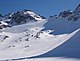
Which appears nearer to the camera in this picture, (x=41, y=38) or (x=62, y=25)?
(x=41, y=38)

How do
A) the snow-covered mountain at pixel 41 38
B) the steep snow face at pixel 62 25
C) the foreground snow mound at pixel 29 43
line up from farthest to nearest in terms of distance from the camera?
the steep snow face at pixel 62 25 < the foreground snow mound at pixel 29 43 < the snow-covered mountain at pixel 41 38

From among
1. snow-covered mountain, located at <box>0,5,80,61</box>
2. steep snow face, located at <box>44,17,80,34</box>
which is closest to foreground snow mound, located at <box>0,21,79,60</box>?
snow-covered mountain, located at <box>0,5,80,61</box>

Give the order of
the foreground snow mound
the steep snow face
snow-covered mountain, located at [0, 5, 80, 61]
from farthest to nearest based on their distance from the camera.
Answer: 1. the steep snow face
2. the foreground snow mound
3. snow-covered mountain, located at [0, 5, 80, 61]

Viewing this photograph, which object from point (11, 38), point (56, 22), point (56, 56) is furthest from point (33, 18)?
point (56, 56)

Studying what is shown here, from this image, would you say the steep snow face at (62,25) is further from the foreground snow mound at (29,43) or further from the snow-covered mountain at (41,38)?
the foreground snow mound at (29,43)

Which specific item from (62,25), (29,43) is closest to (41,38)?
(29,43)

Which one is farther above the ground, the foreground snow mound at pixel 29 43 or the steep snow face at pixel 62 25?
the steep snow face at pixel 62 25

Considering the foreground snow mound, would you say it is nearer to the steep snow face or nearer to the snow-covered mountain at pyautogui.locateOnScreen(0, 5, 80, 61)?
the snow-covered mountain at pyautogui.locateOnScreen(0, 5, 80, 61)

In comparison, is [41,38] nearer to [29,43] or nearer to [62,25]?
[29,43]

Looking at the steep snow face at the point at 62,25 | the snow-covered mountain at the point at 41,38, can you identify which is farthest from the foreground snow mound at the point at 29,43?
the steep snow face at the point at 62,25

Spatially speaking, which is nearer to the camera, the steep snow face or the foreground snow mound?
the foreground snow mound

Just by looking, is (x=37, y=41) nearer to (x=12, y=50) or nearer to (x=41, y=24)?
(x=12, y=50)

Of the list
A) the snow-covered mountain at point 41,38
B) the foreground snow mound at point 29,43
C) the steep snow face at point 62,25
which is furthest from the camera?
the steep snow face at point 62,25

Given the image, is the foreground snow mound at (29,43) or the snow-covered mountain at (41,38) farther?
the foreground snow mound at (29,43)
